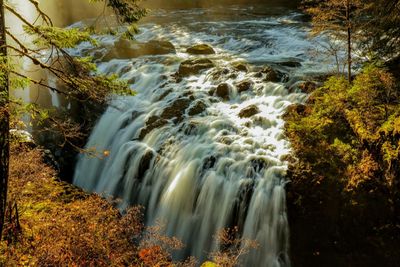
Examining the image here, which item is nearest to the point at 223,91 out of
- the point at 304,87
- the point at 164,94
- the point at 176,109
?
the point at 176,109

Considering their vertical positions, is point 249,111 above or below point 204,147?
above

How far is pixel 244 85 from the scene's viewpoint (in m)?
13.6

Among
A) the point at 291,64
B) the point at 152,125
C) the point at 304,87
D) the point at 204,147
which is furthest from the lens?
the point at 291,64

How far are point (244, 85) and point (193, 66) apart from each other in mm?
3332

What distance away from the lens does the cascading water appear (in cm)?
907

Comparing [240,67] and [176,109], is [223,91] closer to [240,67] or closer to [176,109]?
[176,109]

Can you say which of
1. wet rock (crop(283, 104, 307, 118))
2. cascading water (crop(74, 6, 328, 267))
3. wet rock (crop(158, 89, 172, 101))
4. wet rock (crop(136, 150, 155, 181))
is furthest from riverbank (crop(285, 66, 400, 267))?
wet rock (crop(158, 89, 172, 101))

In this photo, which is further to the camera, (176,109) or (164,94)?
(164,94)

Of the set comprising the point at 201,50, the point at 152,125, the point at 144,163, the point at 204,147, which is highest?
the point at 201,50

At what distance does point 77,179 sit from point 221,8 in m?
22.9

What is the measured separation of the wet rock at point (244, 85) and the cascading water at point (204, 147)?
0.04m

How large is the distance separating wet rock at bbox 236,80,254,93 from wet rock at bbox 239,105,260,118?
1.54 m

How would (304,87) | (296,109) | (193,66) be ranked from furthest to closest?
(193,66) → (304,87) → (296,109)

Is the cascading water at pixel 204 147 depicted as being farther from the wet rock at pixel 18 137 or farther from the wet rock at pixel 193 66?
the wet rock at pixel 18 137
